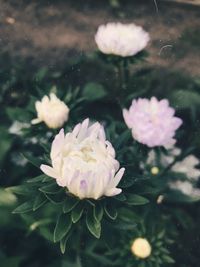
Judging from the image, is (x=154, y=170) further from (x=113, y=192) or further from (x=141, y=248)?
(x=113, y=192)

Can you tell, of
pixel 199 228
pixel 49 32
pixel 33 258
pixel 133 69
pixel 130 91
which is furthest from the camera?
pixel 49 32

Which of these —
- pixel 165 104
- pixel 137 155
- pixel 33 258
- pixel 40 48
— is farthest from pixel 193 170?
pixel 40 48

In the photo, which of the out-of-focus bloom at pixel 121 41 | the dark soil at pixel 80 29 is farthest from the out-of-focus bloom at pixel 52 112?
the dark soil at pixel 80 29

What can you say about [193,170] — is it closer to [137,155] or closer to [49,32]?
[137,155]

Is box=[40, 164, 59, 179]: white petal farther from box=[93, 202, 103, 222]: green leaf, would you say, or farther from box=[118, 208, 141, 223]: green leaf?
box=[118, 208, 141, 223]: green leaf

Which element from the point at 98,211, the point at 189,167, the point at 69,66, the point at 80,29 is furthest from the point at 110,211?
the point at 80,29

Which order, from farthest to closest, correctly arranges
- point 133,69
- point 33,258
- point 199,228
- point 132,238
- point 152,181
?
point 133,69, point 199,228, point 33,258, point 152,181, point 132,238

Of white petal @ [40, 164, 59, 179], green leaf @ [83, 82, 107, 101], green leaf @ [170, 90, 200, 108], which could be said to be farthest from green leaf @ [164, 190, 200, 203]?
white petal @ [40, 164, 59, 179]
